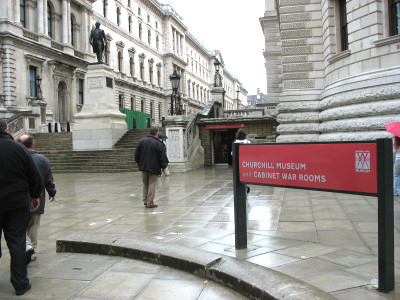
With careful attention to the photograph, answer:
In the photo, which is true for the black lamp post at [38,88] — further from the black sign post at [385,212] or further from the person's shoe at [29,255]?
the black sign post at [385,212]

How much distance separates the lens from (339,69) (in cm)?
1167

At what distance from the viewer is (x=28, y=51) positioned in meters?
32.5

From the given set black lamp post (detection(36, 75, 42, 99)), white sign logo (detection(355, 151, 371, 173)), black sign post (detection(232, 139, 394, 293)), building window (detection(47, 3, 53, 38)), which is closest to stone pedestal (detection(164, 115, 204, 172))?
white sign logo (detection(355, 151, 371, 173))

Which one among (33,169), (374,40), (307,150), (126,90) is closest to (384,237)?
(307,150)

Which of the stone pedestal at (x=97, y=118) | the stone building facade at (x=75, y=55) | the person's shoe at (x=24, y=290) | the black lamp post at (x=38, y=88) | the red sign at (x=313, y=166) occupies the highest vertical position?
the stone building facade at (x=75, y=55)

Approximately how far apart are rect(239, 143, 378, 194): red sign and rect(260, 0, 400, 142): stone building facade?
6.63m

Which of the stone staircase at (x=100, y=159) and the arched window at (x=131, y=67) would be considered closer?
the stone staircase at (x=100, y=159)

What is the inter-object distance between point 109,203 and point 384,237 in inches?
257

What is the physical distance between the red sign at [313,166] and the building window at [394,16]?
8224mm

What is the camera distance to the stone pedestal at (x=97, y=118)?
1920 cm

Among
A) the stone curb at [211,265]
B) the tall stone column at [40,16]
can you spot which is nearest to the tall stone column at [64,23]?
the tall stone column at [40,16]

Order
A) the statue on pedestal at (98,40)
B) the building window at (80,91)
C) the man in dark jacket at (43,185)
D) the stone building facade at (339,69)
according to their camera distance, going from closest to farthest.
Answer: the man in dark jacket at (43,185)
the stone building facade at (339,69)
the statue on pedestal at (98,40)
the building window at (80,91)

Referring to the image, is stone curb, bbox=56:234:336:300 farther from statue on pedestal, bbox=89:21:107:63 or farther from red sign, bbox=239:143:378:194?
statue on pedestal, bbox=89:21:107:63

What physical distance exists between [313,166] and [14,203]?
3.00m
